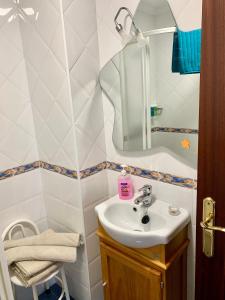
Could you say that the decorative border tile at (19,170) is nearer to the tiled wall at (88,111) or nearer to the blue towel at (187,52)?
the tiled wall at (88,111)

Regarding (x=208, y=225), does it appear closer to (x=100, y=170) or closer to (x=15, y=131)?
(x=100, y=170)

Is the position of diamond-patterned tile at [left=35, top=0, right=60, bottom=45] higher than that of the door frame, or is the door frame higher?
diamond-patterned tile at [left=35, top=0, right=60, bottom=45]

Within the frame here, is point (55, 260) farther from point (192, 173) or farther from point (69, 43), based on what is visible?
point (69, 43)

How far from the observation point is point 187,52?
3.96 feet

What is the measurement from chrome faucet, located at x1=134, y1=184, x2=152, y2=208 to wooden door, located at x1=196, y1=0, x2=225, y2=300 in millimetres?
407

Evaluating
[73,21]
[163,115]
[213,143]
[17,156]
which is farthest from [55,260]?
[73,21]

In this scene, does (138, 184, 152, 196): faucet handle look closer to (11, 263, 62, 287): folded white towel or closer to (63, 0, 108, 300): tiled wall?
(63, 0, 108, 300): tiled wall

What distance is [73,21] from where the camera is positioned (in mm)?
1375

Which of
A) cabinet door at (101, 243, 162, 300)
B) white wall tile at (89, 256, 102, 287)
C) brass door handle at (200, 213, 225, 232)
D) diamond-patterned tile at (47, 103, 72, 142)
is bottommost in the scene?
white wall tile at (89, 256, 102, 287)

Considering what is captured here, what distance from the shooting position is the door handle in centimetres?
97

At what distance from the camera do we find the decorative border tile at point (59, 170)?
1564 mm

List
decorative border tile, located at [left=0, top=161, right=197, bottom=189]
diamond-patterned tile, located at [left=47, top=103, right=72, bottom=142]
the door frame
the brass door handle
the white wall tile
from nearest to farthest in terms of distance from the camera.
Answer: the door frame → the brass door handle → decorative border tile, located at [left=0, top=161, right=197, bottom=189] → diamond-patterned tile, located at [left=47, top=103, right=72, bottom=142] → the white wall tile

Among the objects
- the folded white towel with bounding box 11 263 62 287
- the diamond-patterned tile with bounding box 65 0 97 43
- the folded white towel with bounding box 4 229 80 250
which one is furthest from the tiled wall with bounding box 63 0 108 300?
the folded white towel with bounding box 11 263 62 287

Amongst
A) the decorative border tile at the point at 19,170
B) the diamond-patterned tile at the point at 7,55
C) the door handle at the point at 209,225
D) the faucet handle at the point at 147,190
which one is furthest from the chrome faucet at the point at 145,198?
the diamond-patterned tile at the point at 7,55
